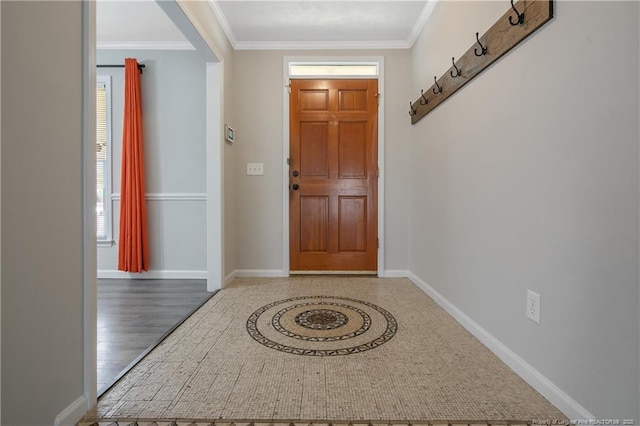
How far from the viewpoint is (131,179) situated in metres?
3.13

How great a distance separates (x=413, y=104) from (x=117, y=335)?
9.62ft

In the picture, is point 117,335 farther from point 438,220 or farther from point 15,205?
point 438,220

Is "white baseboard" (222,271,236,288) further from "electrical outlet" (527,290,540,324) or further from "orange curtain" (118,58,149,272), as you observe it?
"electrical outlet" (527,290,540,324)

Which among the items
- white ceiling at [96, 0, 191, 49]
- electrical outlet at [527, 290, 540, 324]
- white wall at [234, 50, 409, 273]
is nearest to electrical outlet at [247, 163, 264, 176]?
white wall at [234, 50, 409, 273]

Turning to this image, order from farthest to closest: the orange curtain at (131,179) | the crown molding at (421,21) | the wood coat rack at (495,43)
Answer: the orange curtain at (131,179), the crown molding at (421,21), the wood coat rack at (495,43)

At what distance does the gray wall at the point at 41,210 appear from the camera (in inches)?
34.7

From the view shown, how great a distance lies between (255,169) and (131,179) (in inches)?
46.9

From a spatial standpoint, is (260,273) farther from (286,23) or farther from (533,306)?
(533,306)

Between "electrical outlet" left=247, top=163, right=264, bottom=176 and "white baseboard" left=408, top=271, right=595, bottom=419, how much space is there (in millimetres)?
2096

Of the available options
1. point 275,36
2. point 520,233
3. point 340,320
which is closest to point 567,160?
point 520,233

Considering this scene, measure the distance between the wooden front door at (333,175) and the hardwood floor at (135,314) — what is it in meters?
1.11

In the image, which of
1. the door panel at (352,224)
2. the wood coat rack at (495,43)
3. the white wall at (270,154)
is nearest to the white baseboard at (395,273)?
the white wall at (270,154)

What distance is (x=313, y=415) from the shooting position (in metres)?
1.14

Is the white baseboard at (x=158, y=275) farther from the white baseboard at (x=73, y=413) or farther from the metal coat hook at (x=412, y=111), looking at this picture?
the metal coat hook at (x=412, y=111)
